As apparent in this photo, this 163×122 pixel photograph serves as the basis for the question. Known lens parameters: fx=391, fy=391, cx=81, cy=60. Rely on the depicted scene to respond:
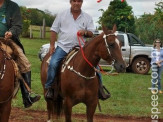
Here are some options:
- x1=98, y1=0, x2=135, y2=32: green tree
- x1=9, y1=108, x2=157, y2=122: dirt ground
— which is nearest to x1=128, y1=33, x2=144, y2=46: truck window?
x1=9, y1=108, x2=157, y2=122: dirt ground

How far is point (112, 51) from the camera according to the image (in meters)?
6.97

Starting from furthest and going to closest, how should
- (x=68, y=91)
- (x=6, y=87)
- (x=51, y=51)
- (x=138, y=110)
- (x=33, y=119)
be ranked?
(x=138, y=110)
(x=33, y=119)
(x=51, y=51)
(x=68, y=91)
(x=6, y=87)

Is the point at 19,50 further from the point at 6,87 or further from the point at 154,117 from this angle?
the point at 154,117

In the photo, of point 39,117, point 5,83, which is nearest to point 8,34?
point 5,83

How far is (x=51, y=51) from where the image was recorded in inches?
328

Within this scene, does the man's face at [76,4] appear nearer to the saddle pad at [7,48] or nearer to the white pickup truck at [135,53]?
the saddle pad at [7,48]

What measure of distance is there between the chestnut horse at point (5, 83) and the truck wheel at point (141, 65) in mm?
16974

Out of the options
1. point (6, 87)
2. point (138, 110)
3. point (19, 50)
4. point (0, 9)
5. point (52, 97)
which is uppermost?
point (0, 9)

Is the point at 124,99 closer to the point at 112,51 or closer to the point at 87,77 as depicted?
the point at 87,77

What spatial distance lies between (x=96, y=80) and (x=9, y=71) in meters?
2.09

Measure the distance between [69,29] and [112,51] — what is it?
1.29 metres

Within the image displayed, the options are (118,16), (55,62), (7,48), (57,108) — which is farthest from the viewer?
(118,16)

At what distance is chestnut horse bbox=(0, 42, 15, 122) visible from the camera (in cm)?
583

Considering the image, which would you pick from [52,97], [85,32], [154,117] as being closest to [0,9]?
[85,32]
